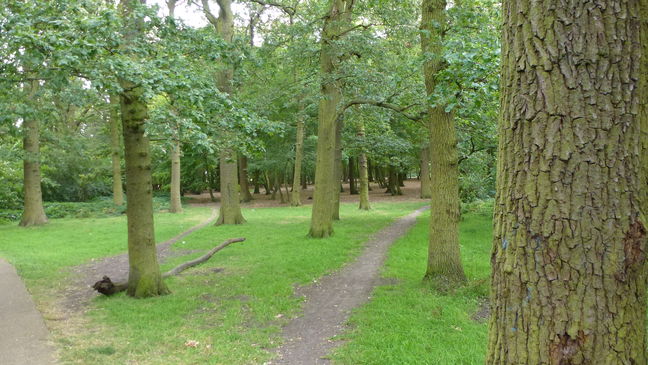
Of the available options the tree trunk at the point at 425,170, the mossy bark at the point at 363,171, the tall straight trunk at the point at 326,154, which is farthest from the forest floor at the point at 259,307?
the tree trunk at the point at 425,170

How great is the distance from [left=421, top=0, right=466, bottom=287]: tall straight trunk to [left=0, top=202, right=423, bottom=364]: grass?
249 cm

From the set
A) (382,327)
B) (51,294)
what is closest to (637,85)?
(382,327)

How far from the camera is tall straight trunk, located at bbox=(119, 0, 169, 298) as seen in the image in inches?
299

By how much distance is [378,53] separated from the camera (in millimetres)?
11422

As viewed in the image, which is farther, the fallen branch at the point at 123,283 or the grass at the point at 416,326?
the fallen branch at the point at 123,283

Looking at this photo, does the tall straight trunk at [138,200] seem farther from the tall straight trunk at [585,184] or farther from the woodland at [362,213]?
the tall straight trunk at [585,184]

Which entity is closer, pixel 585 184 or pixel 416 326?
pixel 585 184

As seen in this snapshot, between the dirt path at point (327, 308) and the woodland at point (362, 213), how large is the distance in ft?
0.17

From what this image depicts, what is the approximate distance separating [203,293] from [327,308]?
7.80 ft

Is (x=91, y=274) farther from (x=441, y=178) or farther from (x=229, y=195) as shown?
(x=229, y=195)

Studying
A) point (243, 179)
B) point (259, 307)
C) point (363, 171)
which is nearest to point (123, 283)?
point (259, 307)

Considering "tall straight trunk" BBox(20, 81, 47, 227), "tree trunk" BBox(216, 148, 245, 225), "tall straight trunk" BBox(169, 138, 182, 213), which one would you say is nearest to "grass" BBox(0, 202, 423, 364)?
"tree trunk" BBox(216, 148, 245, 225)

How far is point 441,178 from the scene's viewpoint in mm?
7648

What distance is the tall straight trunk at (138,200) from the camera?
7590 mm
